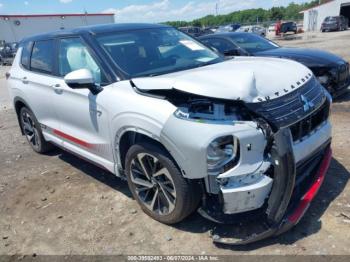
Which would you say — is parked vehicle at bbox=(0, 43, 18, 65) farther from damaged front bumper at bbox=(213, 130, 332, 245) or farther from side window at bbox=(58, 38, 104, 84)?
damaged front bumper at bbox=(213, 130, 332, 245)

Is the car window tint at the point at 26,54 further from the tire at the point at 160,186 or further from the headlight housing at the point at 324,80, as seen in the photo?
the headlight housing at the point at 324,80

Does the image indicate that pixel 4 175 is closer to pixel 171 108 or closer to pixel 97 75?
pixel 97 75

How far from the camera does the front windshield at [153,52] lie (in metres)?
3.76

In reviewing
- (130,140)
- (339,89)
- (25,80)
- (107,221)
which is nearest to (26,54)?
(25,80)

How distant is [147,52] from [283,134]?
1905 millimetres

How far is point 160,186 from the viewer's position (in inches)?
131

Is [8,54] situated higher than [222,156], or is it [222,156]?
[222,156]

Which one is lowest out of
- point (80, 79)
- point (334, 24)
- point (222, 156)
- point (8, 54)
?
point (334, 24)

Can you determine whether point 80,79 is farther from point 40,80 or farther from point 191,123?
point 40,80

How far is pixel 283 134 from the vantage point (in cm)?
Answer: 273

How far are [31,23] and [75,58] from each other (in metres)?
48.6

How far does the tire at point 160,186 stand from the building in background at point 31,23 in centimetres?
4671

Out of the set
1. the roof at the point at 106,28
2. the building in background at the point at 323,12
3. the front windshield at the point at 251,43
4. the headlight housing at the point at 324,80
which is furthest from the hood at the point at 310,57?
the building in background at the point at 323,12

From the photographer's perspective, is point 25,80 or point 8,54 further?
point 8,54
